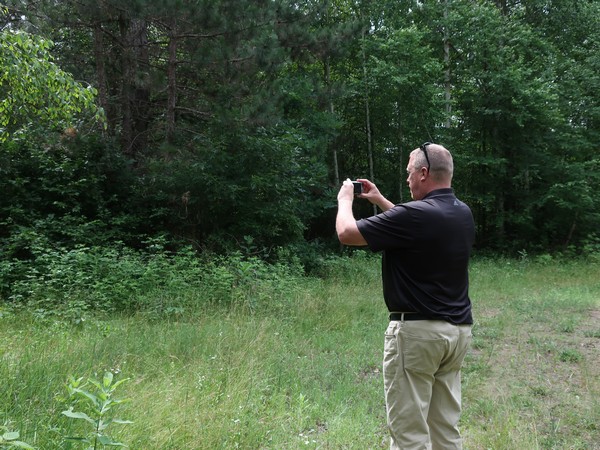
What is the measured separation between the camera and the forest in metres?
8.83

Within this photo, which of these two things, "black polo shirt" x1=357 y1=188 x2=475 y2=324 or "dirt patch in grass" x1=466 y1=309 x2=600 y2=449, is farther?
"dirt patch in grass" x1=466 y1=309 x2=600 y2=449

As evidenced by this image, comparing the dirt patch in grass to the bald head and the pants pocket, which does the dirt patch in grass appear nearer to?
the pants pocket

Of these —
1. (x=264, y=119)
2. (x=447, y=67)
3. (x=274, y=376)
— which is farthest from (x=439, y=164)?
(x=447, y=67)

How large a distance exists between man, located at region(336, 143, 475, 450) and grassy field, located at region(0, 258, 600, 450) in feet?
3.23

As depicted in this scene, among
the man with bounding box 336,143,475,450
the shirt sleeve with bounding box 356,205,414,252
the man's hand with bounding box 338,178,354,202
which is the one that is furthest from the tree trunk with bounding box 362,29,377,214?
the shirt sleeve with bounding box 356,205,414,252

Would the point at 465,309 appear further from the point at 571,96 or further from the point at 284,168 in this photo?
the point at 571,96

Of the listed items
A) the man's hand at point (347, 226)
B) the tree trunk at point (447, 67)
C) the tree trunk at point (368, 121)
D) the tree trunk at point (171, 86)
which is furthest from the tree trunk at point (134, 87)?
the tree trunk at point (447, 67)

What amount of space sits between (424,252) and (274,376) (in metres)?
2.36

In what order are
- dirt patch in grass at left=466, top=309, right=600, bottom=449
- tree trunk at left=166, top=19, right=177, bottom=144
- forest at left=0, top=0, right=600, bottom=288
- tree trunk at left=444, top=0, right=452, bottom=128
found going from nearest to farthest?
1. dirt patch in grass at left=466, top=309, right=600, bottom=449
2. forest at left=0, top=0, right=600, bottom=288
3. tree trunk at left=166, top=19, right=177, bottom=144
4. tree trunk at left=444, top=0, right=452, bottom=128

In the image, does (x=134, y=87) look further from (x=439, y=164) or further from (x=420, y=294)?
(x=420, y=294)

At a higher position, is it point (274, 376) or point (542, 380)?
point (274, 376)

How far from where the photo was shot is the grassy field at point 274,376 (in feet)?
9.07

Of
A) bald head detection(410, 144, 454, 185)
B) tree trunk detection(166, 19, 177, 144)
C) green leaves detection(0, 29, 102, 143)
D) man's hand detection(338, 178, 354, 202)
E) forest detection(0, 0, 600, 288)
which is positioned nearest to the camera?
bald head detection(410, 144, 454, 185)

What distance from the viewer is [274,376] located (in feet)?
13.3
